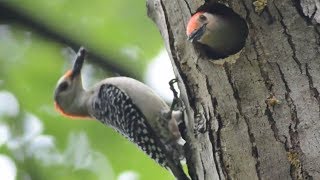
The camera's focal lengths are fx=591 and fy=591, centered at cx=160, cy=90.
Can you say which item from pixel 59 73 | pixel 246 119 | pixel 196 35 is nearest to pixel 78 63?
pixel 59 73

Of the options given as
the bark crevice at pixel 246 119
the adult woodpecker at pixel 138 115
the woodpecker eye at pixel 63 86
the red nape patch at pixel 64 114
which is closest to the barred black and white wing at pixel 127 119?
the adult woodpecker at pixel 138 115

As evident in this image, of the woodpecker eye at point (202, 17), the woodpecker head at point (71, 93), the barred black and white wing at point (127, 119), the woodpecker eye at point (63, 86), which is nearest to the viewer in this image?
the woodpecker eye at point (202, 17)

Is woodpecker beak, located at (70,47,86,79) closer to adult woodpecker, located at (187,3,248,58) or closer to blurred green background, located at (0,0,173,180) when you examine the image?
blurred green background, located at (0,0,173,180)

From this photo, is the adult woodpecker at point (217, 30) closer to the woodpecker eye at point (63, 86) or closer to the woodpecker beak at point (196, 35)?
the woodpecker beak at point (196, 35)

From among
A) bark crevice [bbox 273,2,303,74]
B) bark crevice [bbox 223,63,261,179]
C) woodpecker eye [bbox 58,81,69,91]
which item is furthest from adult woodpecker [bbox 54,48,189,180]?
bark crevice [bbox 273,2,303,74]

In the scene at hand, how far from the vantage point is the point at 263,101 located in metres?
2.70

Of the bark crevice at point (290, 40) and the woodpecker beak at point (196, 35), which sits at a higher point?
the bark crevice at point (290, 40)

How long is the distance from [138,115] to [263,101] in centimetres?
219

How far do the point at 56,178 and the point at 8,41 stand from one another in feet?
3.51

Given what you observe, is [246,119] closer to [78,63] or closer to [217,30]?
[217,30]

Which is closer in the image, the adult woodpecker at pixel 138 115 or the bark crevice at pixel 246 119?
the bark crevice at pixel 246 119

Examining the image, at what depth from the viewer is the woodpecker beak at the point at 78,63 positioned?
4.21 meters

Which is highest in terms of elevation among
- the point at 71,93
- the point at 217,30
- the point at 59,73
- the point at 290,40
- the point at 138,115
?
the point at 290,40

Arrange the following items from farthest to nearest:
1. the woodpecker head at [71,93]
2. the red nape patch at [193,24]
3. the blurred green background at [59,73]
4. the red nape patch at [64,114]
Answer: the woodpecker head at [71,93]
the red nape patch at [64,114]
the blurred green background at [59,73]
the red nape patch at [193,24]
